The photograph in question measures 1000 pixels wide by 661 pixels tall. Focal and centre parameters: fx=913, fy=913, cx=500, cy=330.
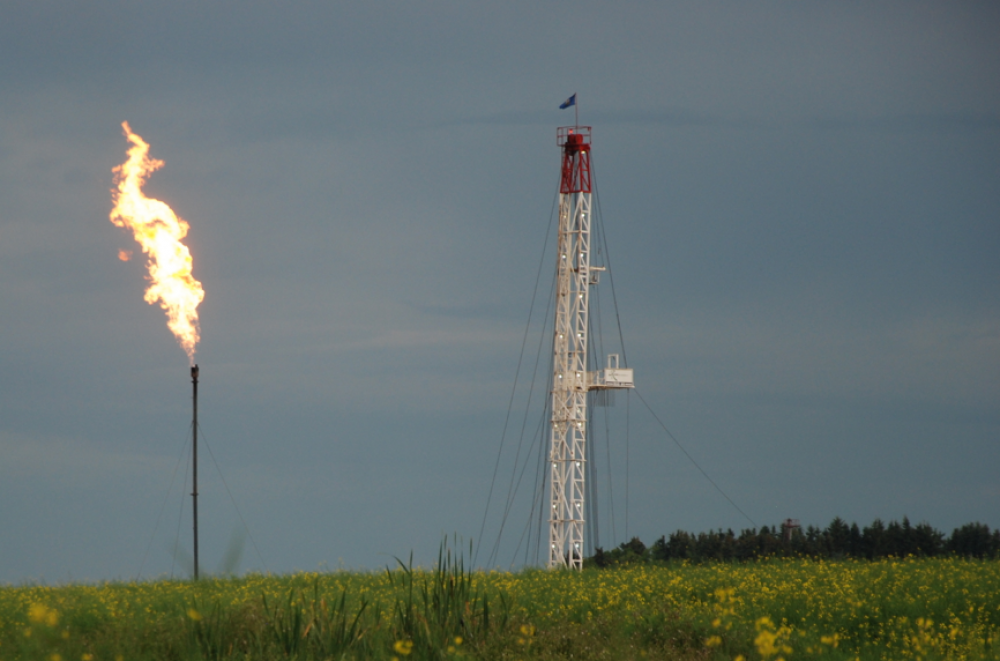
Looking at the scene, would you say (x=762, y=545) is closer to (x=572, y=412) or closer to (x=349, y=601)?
(x=572, y=412)

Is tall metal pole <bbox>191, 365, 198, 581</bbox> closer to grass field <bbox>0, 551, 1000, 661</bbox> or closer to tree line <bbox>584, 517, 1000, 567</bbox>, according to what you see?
grass field <bbox>0, 551, 1000, 661</bbox>

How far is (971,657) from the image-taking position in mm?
11945

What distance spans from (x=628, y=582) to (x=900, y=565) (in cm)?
736

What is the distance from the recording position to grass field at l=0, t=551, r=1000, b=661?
11250 mm

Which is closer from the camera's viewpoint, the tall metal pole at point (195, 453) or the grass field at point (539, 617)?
the grass field at point (539, 617)

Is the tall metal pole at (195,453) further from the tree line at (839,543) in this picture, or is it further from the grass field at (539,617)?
the tree line at (839,543)

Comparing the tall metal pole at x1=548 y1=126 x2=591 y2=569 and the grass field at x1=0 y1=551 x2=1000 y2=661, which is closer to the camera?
the grass field at x1=0 y1=551 x2=1000 y2=661

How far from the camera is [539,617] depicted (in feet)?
50.0

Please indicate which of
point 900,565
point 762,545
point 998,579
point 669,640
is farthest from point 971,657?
point 762,545

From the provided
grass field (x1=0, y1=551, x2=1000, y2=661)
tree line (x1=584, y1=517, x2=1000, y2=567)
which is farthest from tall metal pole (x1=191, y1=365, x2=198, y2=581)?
tree line (x1=584, y1=517, x2=1000, y2=567)

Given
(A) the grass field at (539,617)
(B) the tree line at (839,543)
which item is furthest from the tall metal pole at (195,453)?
(B) the tree line at (839,543)

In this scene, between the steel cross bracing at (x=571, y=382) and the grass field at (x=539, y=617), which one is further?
the steel cross bracing at (x=571, y=382)

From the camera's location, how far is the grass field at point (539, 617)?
11250 mm

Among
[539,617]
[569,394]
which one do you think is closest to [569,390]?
[569,394]
